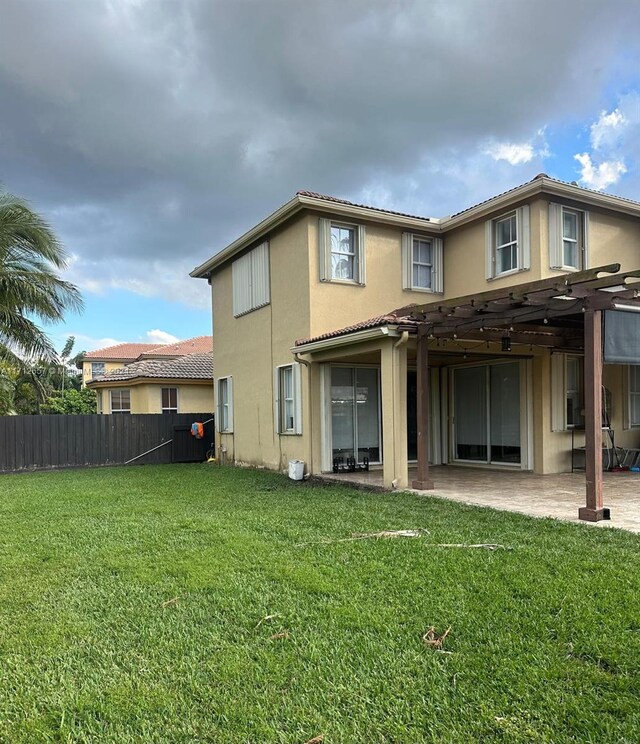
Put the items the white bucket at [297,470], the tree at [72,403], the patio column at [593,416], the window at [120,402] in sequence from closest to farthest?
the patio column at [593,416] → the white bucket at [297,470] → the window at [120,402] → the tree at [72,403]

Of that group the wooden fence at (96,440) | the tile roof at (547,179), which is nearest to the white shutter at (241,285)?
the wooden fence at (96,440)

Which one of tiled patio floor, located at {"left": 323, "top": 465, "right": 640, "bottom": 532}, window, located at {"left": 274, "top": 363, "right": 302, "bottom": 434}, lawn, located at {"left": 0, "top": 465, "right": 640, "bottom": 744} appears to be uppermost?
window, located at {"left": 274, "top": 363, "right": 302, "bottom": 434}

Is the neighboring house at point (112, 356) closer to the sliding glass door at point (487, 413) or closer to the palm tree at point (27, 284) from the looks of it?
the palm tree at point (27, 284)

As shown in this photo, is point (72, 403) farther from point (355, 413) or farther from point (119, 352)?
point (355, 413)

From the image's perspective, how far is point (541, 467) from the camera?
39.1 ft

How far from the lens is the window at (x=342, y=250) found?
12.3 m

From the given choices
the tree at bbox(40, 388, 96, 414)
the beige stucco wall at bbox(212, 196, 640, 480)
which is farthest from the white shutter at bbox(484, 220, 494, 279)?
the tree at bbox(40, 388, 96, 414)

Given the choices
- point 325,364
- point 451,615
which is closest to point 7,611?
point 451,615

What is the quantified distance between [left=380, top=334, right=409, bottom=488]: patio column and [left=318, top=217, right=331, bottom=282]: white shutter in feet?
9.41

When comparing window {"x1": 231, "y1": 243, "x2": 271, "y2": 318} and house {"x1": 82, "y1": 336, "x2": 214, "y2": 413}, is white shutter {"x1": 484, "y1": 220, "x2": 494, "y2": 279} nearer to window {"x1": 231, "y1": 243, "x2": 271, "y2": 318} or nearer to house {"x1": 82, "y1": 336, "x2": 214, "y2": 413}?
window {"x1": 231, "y1": 243, "x2": 271, "y2": 318}

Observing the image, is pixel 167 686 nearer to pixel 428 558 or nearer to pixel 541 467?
pixel 428 558

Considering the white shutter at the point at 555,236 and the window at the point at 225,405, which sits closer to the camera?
the white shutter at the point at 555,236

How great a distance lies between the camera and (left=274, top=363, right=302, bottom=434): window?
41.8ft

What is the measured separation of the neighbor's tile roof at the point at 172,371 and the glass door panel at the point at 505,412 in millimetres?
12040
